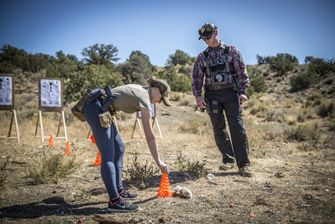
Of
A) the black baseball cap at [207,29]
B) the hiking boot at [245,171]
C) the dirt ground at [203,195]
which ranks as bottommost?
the dirt ground at [203,195]

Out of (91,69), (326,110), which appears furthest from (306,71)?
(91,69)

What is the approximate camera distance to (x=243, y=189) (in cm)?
451

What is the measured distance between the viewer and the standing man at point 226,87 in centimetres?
528

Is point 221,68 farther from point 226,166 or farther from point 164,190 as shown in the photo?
point 164,190

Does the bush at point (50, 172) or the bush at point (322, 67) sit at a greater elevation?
the bush at point (322, 67)

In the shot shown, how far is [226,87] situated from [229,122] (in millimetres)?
587

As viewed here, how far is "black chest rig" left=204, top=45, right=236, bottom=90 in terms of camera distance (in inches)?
210

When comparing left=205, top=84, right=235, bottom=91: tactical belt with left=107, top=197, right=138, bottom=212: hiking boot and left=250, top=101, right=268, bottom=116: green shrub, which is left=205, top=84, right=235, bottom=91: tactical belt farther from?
left=250, top=101, right=268, bottom=116: green shrub

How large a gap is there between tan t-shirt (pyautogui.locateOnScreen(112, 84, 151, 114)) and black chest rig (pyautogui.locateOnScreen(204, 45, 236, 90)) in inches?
83.3

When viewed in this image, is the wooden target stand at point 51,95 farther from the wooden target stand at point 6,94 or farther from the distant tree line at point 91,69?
the distant tree line at point 91,69

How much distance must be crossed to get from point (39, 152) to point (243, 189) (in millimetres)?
5175

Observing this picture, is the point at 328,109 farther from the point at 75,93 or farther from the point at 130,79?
the point at 130,79

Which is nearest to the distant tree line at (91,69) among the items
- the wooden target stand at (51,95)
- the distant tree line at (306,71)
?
the wooden target stand at (51,95)

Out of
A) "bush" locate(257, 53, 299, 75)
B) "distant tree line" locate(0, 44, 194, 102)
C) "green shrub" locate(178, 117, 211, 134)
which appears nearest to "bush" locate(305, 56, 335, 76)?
"bush" locate(257, 53, 299, 75)
